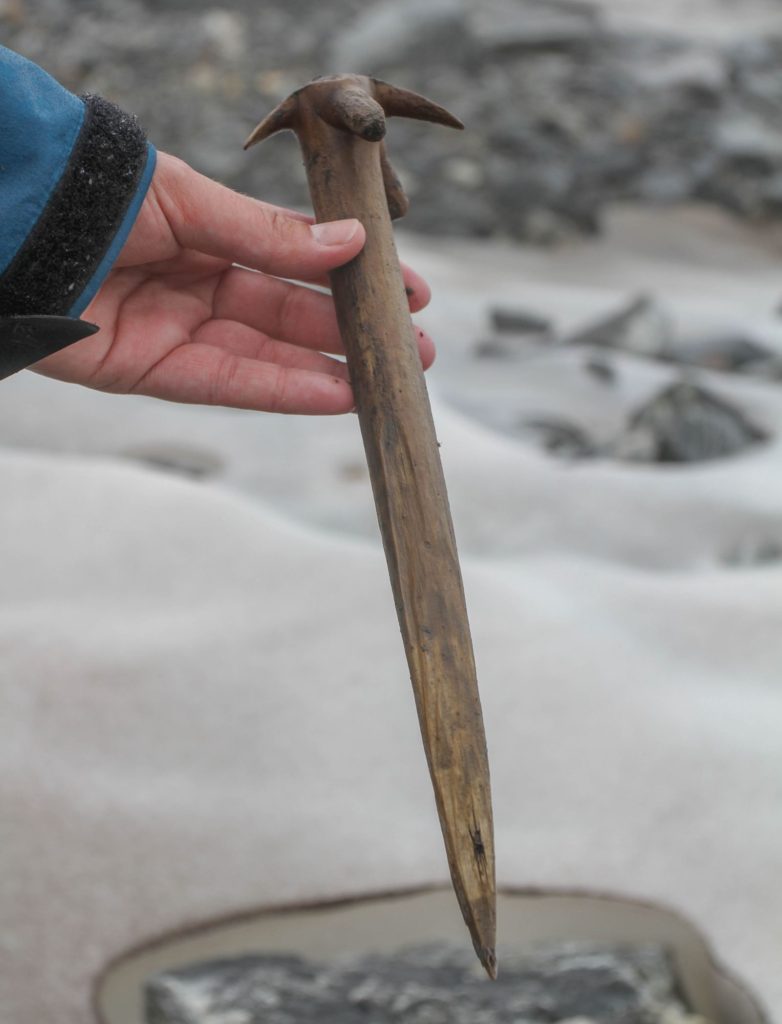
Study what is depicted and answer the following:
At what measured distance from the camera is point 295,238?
106 centimetres

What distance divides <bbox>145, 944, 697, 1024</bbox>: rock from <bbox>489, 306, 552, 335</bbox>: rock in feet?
7.43

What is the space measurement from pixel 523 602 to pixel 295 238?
0.89m

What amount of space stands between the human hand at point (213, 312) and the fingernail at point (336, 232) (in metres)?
0.04

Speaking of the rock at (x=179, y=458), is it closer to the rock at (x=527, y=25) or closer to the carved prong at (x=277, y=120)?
the carved prong at (x=277, y=120)

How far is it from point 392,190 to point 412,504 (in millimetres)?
351

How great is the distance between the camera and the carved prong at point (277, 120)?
103 centimetres

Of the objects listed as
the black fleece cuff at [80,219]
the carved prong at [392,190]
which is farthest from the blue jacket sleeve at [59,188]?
the carved prong at [392,190]

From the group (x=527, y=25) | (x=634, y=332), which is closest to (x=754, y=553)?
(x=634, y=332)

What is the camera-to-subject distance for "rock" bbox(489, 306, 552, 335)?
3.32 metres

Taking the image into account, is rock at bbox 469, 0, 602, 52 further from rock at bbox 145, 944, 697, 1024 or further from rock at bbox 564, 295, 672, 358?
rock at bbox 145, 944, 697, 1024

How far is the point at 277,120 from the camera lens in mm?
1036

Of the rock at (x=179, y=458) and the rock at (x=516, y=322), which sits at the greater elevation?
the rock at (x=516, y=322)

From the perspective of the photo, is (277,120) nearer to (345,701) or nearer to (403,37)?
(345,701)

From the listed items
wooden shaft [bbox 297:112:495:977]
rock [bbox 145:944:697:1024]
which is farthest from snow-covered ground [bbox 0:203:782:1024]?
wooden shaft [bbox 297:112:495:977]
